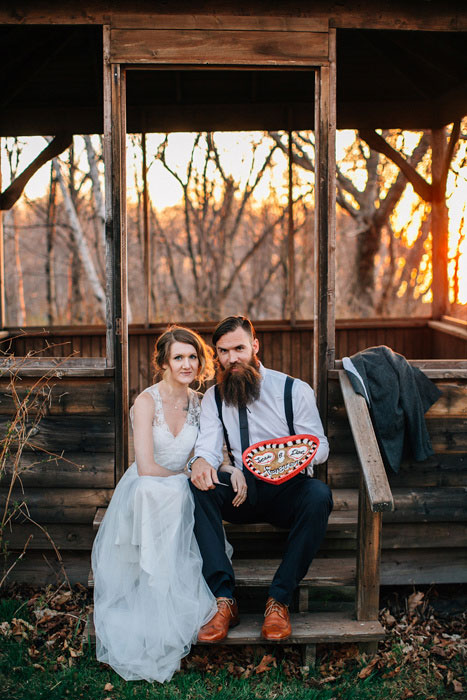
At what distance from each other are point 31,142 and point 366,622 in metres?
10.1

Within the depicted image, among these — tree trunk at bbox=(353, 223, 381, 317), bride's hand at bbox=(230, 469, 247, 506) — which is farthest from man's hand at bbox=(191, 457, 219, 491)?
tree trunk at bbox=(353, 223, 381, 317)

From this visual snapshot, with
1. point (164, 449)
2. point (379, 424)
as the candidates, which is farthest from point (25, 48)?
point (379, 424)

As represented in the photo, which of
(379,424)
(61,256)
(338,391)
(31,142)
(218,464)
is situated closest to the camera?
(218,464)

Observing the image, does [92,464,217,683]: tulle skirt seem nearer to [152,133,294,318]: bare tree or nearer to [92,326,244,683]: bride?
[92,326,244,683]: bride

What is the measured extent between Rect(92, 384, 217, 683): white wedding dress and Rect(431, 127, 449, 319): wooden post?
476 cm

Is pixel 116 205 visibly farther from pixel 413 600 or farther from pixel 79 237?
pixel 79 237

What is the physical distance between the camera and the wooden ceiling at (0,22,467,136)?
20.8ft

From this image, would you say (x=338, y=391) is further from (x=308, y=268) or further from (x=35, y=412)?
(x=308, y=268)

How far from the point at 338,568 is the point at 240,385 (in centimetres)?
114

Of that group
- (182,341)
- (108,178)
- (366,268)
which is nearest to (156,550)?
(182,341)

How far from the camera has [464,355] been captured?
6754 millimetres

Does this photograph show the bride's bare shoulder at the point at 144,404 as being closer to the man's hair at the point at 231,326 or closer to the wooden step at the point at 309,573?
the man's hair at the point at 231,326

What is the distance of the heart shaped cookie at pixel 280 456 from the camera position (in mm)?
3602

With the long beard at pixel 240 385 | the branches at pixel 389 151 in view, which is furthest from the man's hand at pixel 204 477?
the branches at pixel 389 151
